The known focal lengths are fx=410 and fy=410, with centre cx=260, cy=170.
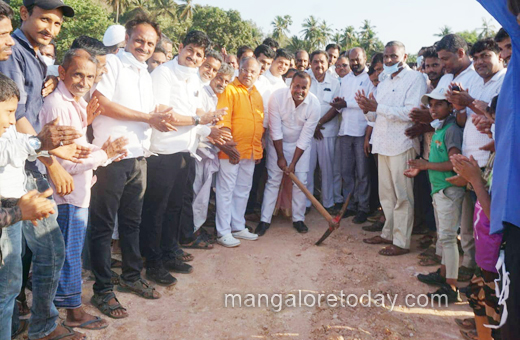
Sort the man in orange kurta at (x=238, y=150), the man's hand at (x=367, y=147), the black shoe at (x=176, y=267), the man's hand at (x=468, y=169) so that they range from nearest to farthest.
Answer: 1. the man's hand at (x=468, y=169)
2. the black shoe at (x=176, y=267)
3. the man in orange kurta at (x=238, y=150)
4. the man's hand at (x=367, y=147)

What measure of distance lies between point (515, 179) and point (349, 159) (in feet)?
15.6

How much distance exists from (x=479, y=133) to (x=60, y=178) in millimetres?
3490

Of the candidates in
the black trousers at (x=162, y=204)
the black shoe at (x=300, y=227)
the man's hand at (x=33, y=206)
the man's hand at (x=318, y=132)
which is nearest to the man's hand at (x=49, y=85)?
the man's hand at (x=33, y=206)

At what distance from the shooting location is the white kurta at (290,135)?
5.68 metres

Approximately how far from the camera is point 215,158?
5.29 meters

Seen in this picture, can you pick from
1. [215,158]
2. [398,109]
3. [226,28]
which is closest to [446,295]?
[398,109]

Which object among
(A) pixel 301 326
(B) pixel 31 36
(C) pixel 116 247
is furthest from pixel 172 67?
(A) pixel 301 326

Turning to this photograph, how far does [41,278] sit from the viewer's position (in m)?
2.77

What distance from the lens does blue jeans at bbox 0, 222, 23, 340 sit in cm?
233

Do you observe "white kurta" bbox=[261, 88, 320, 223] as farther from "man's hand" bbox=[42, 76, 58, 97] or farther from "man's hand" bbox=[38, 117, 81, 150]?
"man's hand" bbox=[38, 117, 81, 150]

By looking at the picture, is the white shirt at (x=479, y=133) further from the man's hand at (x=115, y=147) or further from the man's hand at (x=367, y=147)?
the man's hand at (x=115, y=147)

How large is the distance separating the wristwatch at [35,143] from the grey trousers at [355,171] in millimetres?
4626

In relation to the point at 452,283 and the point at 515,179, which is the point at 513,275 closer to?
the point at 515,179

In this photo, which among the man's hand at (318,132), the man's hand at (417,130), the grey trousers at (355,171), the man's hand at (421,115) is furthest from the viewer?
the man's hand at (318,132)
